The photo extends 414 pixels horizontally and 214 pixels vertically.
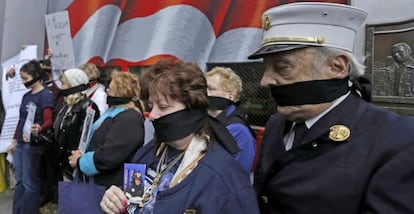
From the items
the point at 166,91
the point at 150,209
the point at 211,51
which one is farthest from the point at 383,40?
the point at 211,51

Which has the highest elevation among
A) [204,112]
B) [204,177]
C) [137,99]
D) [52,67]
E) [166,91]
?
[166,91]

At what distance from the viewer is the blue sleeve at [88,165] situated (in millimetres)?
3100

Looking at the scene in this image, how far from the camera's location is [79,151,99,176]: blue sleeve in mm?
3100

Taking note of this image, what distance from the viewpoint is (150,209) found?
168 centimetres

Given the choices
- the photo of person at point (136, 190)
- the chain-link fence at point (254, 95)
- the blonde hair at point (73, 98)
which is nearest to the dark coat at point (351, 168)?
the photo of person at point (136, 190)

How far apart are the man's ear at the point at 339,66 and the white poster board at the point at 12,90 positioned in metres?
5.45

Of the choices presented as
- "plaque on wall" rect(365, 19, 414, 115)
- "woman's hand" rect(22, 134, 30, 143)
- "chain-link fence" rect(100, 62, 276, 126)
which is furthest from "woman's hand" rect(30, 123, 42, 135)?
"plaque on wall" rect(365, 19, 414, 115)

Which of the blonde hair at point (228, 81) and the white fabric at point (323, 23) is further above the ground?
the white fabric at point (323, 23)

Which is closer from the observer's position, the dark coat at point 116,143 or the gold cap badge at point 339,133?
the gold cap badge at point 339,133

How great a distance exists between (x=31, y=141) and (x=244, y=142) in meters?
2.99

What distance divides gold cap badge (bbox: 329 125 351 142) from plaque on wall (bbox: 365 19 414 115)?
1376 millimetres

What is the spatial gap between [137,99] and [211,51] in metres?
1.47

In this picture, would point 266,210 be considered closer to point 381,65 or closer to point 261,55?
point 261,55

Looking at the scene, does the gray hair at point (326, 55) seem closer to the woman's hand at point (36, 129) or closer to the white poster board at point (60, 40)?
the woman's hand at point (36, 129)
